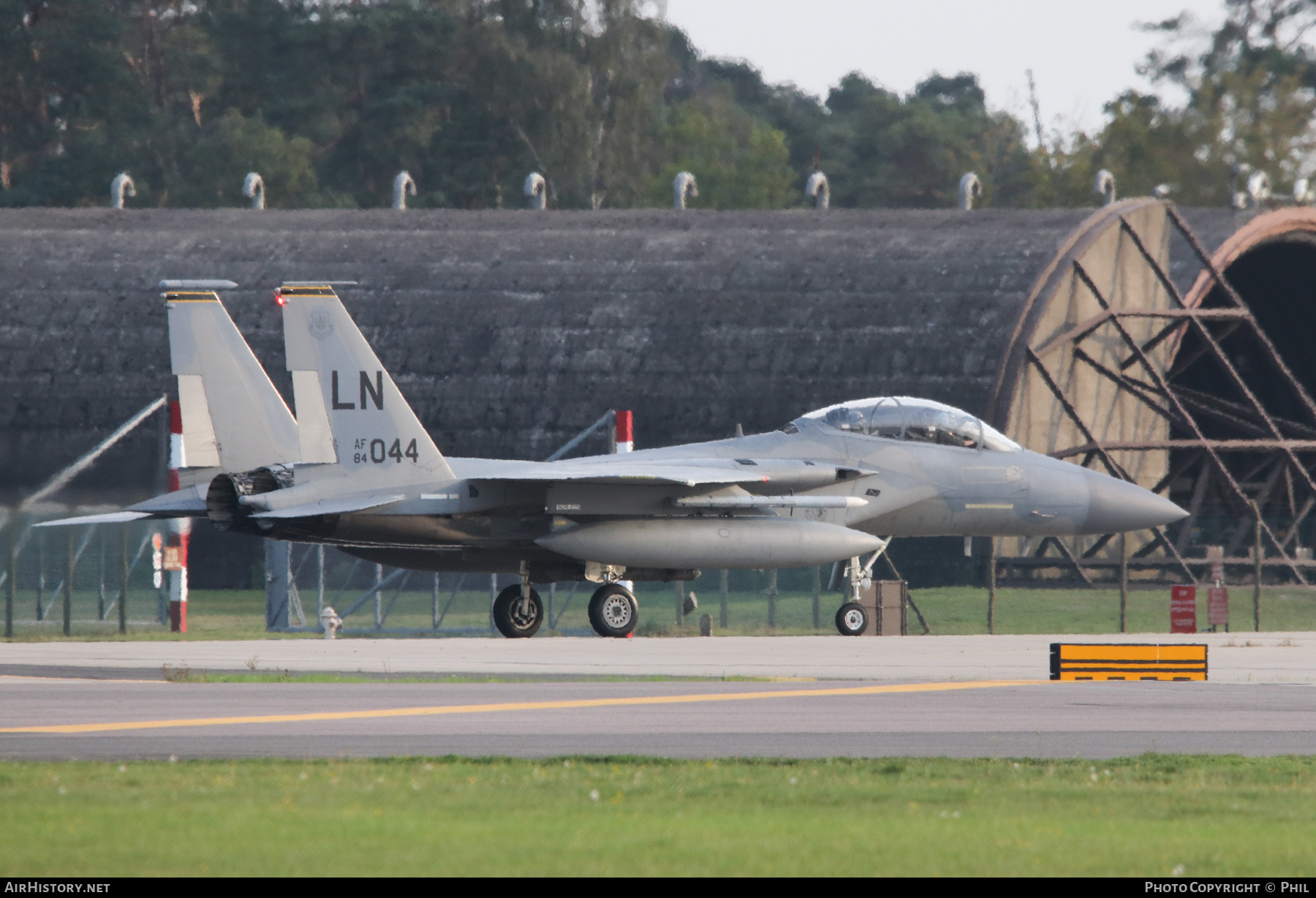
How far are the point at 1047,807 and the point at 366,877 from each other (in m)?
3.75

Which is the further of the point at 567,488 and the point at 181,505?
the point at 181,505

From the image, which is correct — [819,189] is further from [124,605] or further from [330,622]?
[124,605]

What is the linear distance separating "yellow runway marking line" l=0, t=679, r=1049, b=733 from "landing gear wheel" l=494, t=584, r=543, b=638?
27.5 ft

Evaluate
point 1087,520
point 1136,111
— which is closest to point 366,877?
point 1087,520

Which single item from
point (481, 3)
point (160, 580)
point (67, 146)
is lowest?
point (160, 580)

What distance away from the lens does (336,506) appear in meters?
22.5

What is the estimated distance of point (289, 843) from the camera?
26.8ft

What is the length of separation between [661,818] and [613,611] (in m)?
15.7

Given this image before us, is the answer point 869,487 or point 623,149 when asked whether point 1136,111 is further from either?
point 869,487

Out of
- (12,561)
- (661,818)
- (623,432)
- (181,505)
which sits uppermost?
(623,432)

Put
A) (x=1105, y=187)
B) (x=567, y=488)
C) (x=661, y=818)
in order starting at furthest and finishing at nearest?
(x=1105, y=187) → (x=567, y=488) → (x=661, y=818)

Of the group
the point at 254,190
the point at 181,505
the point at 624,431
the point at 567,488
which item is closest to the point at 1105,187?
the point at 624,431

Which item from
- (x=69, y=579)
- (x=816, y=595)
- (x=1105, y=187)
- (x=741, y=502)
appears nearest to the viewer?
(x=741, y=502)

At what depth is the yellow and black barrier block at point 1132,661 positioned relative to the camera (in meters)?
18.3
